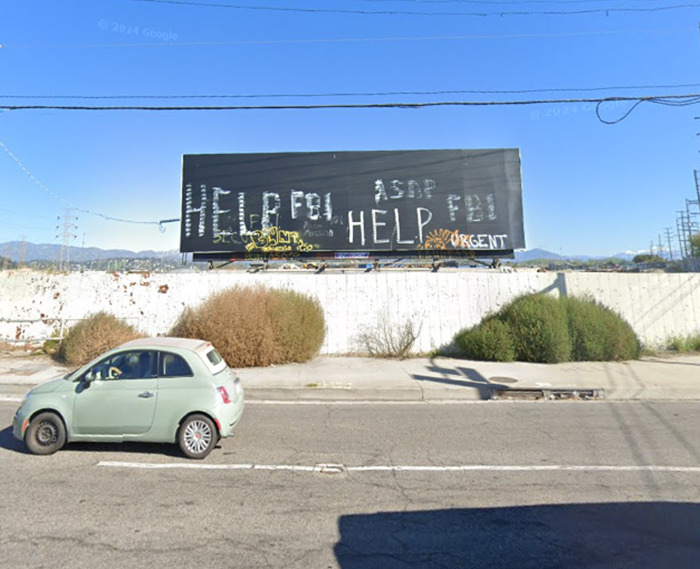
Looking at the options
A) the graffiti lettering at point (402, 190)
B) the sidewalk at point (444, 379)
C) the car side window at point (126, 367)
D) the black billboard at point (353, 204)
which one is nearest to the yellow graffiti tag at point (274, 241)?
the black billboard at point (353, 204)

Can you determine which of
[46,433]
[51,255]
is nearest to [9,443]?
[46,433]

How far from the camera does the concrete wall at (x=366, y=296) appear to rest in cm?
1243

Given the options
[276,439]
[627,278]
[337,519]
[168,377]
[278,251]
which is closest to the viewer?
[337,519]

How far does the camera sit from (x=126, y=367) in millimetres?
5207

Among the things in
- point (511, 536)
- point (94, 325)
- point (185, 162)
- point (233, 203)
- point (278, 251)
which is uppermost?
point (185, 162)

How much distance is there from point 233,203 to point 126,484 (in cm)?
1210

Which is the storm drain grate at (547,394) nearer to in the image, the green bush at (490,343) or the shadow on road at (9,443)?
the green bush at (490,343)

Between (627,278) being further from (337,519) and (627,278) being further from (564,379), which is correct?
(337,519)

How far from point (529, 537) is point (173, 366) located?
454 centimetres

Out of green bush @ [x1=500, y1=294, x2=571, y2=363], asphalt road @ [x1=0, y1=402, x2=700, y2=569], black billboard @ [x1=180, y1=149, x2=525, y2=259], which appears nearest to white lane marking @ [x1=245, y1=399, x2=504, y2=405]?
asphalt road @ [x1=0, y1=402, x2=700, y2=569]

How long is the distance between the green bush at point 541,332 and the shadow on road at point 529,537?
24.0 ft

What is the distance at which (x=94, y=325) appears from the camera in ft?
35.3

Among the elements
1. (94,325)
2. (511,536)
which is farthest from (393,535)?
(94,325)

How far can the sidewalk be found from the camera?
8250 mm
